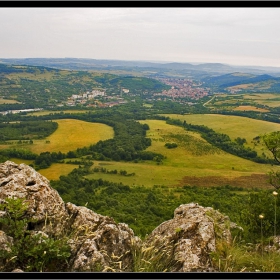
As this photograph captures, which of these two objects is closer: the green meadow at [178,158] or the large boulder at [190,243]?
the large boulder at [190,243]

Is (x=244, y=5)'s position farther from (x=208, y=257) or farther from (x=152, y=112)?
(x=152, y=112)

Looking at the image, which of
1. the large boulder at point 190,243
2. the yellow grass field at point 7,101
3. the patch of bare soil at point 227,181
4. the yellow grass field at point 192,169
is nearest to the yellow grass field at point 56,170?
the yellow grass field at point 192,169

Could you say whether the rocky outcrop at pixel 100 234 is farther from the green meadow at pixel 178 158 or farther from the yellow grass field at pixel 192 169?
the yellow grass field at pixel 192 169

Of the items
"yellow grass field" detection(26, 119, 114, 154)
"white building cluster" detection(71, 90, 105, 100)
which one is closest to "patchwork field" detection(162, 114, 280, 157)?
"yellow grass field" detection(26, 119, 114, 154)

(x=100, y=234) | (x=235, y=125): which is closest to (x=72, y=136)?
(x=235, y=125)

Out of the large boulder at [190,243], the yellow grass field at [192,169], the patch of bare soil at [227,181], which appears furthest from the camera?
the yellow grass field at [192,169]

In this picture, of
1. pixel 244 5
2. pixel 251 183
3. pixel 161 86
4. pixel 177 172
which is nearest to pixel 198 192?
pixel 251 183

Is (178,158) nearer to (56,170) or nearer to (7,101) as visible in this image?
(56,170)
